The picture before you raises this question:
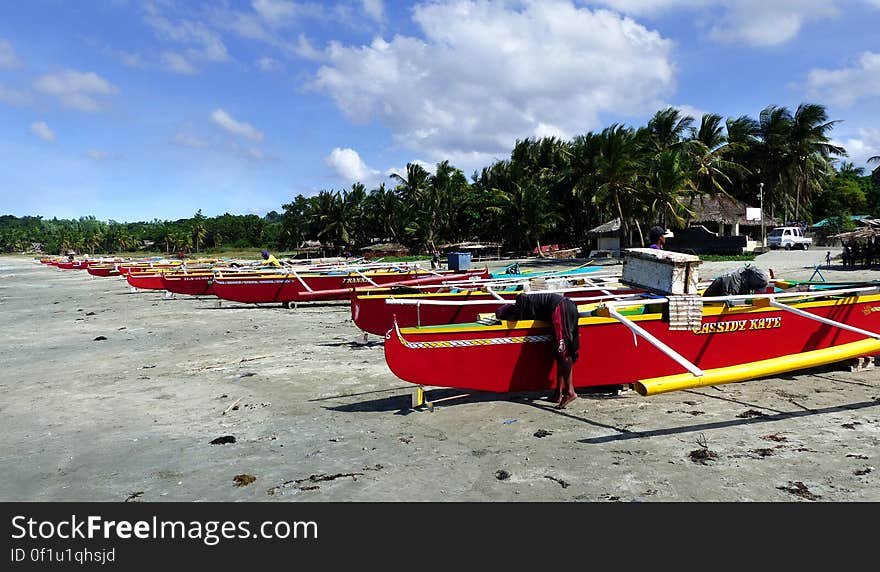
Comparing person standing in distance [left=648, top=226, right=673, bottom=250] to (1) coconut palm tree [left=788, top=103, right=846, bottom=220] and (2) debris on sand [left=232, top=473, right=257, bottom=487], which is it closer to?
(2) debris on sand [left=232, top=473, right=257, bottom=487]

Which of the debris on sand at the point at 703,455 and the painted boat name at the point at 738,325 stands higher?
the painted boat name at the point at 738,325

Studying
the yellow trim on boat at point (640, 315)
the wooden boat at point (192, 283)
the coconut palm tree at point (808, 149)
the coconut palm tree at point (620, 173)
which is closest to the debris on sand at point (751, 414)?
the yellow trim on boat at point (640, 315)

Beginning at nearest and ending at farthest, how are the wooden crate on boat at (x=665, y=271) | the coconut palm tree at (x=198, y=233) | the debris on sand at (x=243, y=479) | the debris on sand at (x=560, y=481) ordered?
1. the debris on sand at (x=560, y=481)
2. the debris on sand at (x=243, y=479)
3. the wooden crate on boat at (x=665, y=271)
4. the coconut palm tree at (x=198, y=233)

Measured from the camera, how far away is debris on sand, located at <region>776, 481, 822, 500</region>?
3.89 meters

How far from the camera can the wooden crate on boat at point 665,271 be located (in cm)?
666

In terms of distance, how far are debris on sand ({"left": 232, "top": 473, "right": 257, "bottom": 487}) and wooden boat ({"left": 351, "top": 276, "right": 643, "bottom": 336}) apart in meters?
4.51

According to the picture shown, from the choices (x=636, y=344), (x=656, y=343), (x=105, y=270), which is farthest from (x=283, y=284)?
(x=105, y=270)

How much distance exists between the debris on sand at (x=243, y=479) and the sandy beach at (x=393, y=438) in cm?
2

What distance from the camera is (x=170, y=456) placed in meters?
5.01

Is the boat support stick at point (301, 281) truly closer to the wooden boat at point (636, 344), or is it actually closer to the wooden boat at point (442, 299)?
the wooden boat at point (442, 299)

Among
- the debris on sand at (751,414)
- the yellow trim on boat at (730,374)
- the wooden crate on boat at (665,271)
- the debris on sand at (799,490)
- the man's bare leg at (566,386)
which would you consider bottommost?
the debris on sand at (799,490)

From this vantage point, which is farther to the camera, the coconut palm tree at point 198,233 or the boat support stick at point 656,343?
the coconut palm tree at point 198,233
